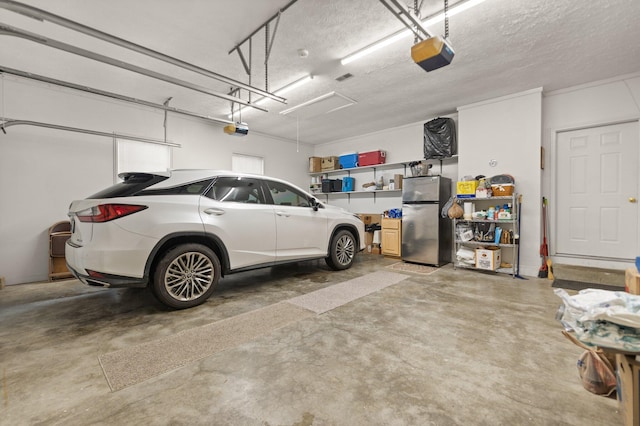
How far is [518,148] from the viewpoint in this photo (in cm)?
444

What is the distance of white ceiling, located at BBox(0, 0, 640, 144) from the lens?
2.57 meters

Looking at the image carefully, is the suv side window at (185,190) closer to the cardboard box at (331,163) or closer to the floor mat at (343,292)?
the floor mat at (343,292)

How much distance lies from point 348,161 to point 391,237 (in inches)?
98.2

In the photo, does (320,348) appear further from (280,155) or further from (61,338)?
(280,155)

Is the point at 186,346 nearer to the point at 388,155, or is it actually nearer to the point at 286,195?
the point at 286,195

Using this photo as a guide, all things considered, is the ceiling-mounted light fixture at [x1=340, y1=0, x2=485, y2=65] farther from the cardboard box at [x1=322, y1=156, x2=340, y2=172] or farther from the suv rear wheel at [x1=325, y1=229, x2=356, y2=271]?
the cardboard box at [x1=322, y1=156, x2=340, y2=172]

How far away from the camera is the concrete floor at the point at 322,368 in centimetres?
136

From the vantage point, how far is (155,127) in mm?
5207

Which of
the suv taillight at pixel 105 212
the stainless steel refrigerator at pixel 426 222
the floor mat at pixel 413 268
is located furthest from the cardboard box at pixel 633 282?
the suv taillight at pixel 105 212

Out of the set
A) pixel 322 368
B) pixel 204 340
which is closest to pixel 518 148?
pixel 322 368

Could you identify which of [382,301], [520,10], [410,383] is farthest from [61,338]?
[520,10]

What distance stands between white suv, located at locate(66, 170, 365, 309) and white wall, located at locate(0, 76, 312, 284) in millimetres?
2436

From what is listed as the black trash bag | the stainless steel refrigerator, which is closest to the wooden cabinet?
the stainless steel refrigerator

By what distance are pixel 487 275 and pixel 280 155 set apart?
5725mm
